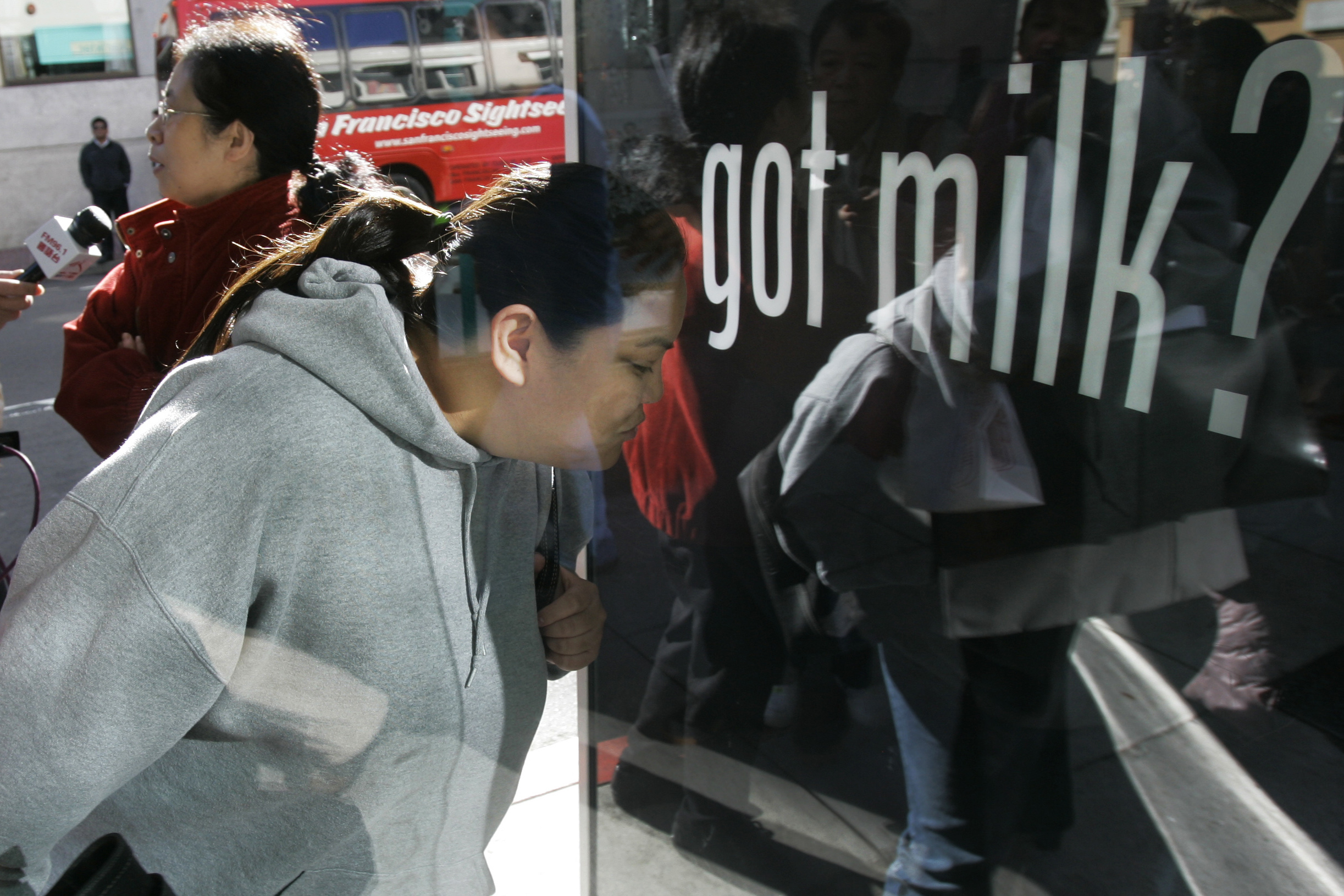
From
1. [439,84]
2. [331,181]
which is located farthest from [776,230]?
[439,84]

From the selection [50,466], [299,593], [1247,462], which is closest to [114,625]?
[299,593]

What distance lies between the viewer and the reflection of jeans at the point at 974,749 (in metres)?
1.20

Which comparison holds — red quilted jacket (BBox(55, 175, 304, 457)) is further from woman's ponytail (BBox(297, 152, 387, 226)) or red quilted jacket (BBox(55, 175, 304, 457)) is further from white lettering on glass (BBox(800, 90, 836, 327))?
white lettering on glass (BBox(800, 90, 836, 327))

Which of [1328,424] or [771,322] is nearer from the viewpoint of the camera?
[1328,424]

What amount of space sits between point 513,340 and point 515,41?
9424 mm

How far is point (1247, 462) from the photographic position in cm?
90

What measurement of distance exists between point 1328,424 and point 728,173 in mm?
817

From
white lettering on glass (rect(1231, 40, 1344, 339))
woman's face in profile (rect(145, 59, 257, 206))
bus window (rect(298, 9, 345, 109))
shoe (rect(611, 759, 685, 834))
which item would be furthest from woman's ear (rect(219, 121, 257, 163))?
bus window (rect(298, 9, 345, 109))

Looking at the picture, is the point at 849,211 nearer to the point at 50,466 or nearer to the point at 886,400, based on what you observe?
the point at 886,400

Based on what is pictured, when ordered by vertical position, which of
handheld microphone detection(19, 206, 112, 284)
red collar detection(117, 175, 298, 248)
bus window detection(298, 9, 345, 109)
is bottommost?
handheld microphone detection(19, 206, 112, 284)

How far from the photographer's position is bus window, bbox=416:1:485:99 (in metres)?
9.58

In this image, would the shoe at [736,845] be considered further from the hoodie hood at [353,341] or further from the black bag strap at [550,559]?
the hoodie hood at [353,341]

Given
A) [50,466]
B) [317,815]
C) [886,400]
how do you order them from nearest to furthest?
[317,815]
[886,400]
[50,466]

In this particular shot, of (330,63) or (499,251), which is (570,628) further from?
(330,63)
